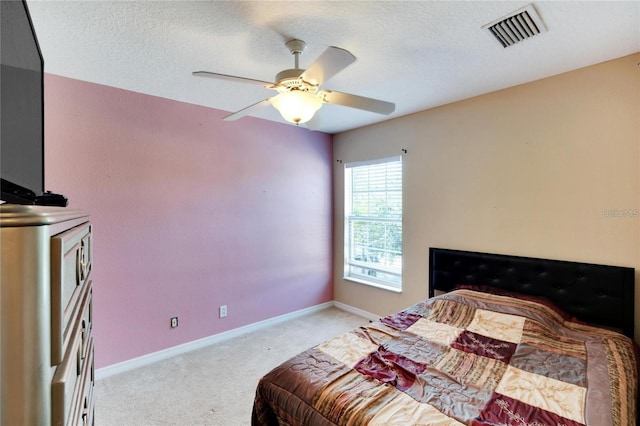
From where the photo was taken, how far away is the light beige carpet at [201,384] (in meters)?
2.09

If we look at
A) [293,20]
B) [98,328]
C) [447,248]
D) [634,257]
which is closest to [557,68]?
[634,257]

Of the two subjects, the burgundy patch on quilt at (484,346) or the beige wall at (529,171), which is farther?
the beige wall at (529,171)

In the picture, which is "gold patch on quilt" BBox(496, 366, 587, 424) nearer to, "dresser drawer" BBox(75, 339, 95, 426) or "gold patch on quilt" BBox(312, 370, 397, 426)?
"gold patch on quilt" BBox(312, 370, 397, 426)

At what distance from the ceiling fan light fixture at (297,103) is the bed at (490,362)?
1.40 m

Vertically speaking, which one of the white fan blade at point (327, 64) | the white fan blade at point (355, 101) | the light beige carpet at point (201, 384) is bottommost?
the light beige carpet at point (201, 384)

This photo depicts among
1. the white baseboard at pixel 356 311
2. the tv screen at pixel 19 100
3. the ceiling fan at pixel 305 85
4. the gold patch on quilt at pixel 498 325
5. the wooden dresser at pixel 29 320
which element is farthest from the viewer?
the white baseboard at pixel 356 311

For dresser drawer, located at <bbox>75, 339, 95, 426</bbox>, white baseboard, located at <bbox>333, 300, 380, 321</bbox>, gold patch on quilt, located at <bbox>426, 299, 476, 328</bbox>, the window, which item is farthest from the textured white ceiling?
white baseboard, located at <bbox>333, 300, 380, 321</bbox>

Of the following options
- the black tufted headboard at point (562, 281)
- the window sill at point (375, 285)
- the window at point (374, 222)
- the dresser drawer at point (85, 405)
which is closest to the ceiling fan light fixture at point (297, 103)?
the dresser drawer at point (85, 405)

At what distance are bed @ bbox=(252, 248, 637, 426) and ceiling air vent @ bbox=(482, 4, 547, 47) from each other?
1664 millimetres

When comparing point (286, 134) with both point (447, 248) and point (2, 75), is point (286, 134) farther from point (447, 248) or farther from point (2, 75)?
point (2, 75)

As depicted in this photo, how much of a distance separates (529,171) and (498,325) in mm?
1312

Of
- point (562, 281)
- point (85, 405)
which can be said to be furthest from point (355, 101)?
point (562, 281)

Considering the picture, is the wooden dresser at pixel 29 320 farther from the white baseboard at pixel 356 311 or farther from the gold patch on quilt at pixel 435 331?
the white baseboard at pixel 356 311

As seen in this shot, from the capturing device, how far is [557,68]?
2254mm
